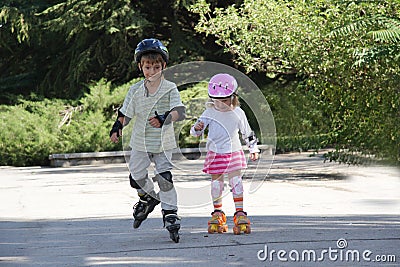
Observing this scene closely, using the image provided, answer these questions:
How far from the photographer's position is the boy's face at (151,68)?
7.87 metres

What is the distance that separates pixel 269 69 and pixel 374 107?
3.01 metres

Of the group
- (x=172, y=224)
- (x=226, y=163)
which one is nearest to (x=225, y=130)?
(x=226, y=163)

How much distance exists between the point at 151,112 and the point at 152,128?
0.51 feet

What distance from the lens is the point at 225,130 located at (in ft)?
27.3

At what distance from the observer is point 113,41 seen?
86.9 feet

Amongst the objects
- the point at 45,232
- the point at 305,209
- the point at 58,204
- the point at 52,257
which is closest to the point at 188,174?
the point at 58,204

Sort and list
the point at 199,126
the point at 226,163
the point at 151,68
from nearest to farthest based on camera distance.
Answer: the point at 151,68
the point at 199,126
the point at 226,163

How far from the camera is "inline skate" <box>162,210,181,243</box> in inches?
295

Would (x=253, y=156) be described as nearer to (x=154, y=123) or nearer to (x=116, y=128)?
(x=154, y=123)

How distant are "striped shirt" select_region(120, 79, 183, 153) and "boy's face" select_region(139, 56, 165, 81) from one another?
101 mm

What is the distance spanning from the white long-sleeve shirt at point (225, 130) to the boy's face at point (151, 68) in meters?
0.70

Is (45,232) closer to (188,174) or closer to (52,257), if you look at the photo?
(52,257)

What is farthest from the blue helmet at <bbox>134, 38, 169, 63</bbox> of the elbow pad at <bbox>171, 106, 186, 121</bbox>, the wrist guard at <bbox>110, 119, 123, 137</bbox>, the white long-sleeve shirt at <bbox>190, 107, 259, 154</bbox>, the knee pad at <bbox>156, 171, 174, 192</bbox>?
the knee pad at <bbox>156, 171, 174, 192</bbox>

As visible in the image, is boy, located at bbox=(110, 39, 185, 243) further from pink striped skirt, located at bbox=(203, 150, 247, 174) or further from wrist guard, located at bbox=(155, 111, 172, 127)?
pink striped skirt, located at bbox=(203, 150, 247, 174)
